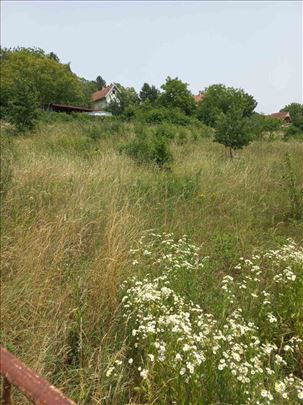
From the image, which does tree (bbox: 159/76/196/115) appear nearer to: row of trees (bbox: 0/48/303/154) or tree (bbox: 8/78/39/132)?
row of trees (bbox: 0/48/303/154)

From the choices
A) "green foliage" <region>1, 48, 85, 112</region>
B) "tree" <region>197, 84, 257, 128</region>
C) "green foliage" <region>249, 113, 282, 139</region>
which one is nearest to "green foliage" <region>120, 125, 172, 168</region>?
"green foliage" <region>249, 113, 282, 139</region>

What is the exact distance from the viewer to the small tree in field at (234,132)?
10.0 meters

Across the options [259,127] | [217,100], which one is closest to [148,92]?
[217,100]

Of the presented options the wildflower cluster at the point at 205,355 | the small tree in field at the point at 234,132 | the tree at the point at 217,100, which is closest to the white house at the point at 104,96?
the tree at the point at 217,100

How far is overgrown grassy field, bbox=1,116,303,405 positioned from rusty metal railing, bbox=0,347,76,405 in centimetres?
94

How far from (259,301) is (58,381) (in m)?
1.58

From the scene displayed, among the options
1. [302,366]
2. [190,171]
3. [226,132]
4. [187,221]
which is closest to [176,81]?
[226,132]

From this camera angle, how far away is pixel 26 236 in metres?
2.96

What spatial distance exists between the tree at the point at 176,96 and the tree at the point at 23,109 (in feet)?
82.3

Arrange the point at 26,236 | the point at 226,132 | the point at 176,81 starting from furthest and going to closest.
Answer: the point at 176,81
the point at 226,132
the point at 26,236

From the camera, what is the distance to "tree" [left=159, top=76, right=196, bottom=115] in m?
36.0

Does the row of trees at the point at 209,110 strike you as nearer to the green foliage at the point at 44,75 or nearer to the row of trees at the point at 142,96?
the row of trees at the point at 142,96

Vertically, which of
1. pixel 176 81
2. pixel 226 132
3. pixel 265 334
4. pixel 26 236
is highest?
pixel 176 81

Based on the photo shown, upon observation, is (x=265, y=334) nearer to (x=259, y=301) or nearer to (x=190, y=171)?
(x=259, y=301)
